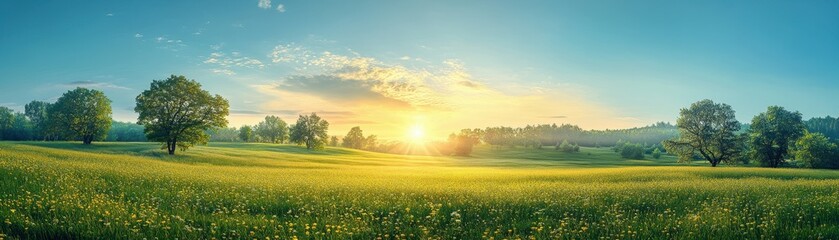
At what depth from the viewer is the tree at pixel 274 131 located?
158875mm

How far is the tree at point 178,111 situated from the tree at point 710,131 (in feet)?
208

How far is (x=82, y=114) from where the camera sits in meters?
75.8

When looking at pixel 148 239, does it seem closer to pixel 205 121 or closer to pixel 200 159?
pixel 200 159

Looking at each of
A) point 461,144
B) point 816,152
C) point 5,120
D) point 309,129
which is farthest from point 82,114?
point 816,152

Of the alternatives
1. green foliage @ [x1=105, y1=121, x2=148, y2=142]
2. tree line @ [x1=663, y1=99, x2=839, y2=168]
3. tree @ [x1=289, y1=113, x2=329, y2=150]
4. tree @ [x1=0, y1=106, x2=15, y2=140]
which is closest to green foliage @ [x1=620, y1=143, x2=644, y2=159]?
tree line @ [x1=663, y1=99, x2=839, y2=168]

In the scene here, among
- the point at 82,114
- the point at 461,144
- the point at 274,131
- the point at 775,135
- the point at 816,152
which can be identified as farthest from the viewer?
the point at 274,131

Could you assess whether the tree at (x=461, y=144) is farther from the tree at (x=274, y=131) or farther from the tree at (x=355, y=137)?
the tree at (x=274, y=131)

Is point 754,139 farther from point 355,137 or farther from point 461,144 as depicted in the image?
point 355,137

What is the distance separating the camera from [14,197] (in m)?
10.4

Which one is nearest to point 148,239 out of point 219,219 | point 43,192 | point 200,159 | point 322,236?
point 219,219

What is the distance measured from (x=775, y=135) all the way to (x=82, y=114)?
108 meters

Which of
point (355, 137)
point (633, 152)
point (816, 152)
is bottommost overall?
point (633, 152)

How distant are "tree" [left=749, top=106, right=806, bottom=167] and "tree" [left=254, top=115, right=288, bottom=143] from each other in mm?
132430

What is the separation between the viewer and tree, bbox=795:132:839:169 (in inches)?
2512
